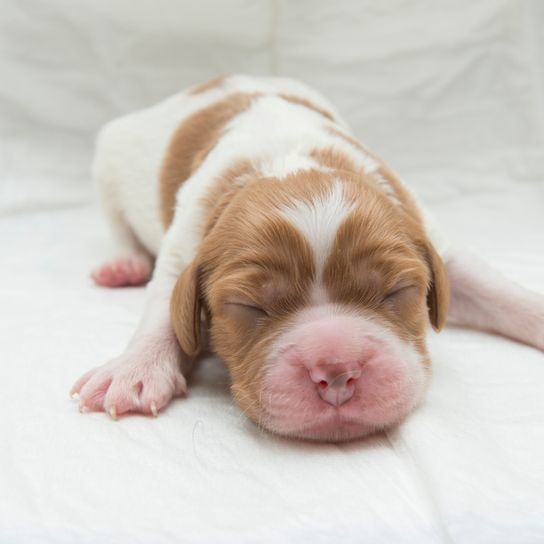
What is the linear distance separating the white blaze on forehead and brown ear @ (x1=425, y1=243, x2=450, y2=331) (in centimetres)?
33

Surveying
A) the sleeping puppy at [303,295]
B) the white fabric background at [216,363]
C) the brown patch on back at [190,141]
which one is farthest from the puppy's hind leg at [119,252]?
the sleeping puppy at [303,295]

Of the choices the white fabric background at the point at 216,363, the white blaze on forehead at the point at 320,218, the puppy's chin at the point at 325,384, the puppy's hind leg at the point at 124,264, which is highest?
the white blaze on forehead at the point at 320,218

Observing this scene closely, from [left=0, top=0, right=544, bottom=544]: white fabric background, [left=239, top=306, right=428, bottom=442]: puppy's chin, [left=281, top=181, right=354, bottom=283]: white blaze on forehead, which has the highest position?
[left=281, top=181, right=354, bottom=283]: white blaze on forehead

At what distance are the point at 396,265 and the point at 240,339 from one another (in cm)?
44

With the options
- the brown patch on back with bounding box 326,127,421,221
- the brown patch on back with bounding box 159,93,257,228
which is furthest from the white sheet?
the brown patch on back with bounding box 159,93,257,228

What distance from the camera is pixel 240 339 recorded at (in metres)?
2.07

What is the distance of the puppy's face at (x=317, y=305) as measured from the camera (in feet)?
6.17

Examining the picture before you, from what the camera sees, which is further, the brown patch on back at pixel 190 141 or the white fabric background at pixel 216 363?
the brown patch on back at pixel 190 141

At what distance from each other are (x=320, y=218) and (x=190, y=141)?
4.57 feet

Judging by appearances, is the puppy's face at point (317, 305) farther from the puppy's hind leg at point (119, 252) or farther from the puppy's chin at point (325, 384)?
the puppy's hind leg at point (119, 252)

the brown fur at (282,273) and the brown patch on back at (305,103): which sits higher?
the brown fur at (282,273)

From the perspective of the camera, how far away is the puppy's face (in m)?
1.88

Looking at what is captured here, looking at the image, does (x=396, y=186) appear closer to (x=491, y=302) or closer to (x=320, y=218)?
(x=491, y=302)

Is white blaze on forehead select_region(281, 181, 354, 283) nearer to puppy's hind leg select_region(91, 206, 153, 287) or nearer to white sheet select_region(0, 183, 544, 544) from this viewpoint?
white sheet select_region(0, 183, 544, 544)
